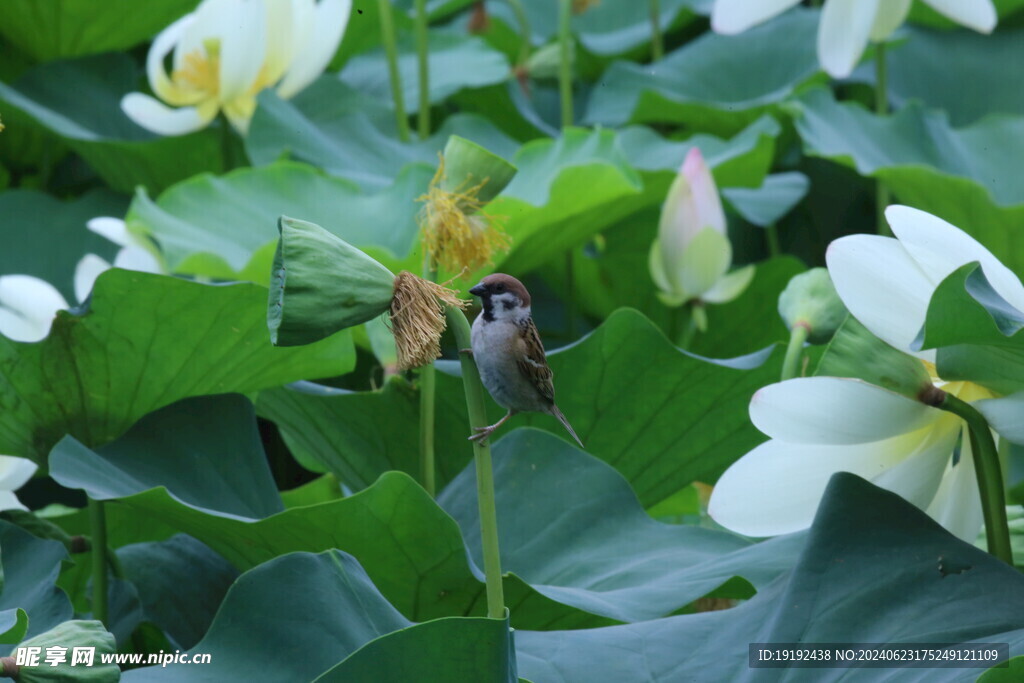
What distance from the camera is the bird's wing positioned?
0.44 m

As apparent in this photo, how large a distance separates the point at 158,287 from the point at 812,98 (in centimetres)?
93

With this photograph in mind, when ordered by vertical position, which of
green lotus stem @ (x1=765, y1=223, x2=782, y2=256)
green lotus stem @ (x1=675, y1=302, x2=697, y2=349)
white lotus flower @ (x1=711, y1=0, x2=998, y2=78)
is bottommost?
green lotus stem @ (x1=765, y1=223, x2=782, y2=256)

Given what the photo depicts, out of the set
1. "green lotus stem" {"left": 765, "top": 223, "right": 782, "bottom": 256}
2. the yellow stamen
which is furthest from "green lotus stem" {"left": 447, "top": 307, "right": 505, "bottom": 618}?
"green lotus stem" {"left": 765, "top": 223, "right": 782, "bottom": 256}

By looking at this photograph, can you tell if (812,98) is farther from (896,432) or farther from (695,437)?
(896,432)

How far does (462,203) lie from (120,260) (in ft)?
1.78

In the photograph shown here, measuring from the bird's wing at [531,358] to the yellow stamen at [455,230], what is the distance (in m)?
0.12

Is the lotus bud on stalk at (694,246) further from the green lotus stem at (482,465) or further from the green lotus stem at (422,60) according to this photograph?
the green lotus stem at (482,465)

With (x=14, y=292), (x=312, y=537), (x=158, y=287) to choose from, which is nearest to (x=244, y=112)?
(x=14, y=292)

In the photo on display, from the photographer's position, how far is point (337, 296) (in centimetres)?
42

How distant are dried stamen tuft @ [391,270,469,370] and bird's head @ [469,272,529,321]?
0.01 m

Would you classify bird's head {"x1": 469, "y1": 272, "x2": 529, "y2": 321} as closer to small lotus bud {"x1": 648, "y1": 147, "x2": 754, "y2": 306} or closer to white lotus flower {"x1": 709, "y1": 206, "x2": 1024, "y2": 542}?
white lotus flower {"x1": 709, "y1": 206, "x2": 1024, "y2": 542}

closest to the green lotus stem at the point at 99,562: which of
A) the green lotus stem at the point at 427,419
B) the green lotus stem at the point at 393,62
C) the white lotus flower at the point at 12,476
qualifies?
the white lotus flower at the point at 12,476

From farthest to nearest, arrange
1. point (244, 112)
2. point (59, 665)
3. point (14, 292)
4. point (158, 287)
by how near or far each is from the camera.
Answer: point (244, 112) → point (14, 292) → point (158, 287) → point (59, 665)

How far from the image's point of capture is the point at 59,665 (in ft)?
1.46
